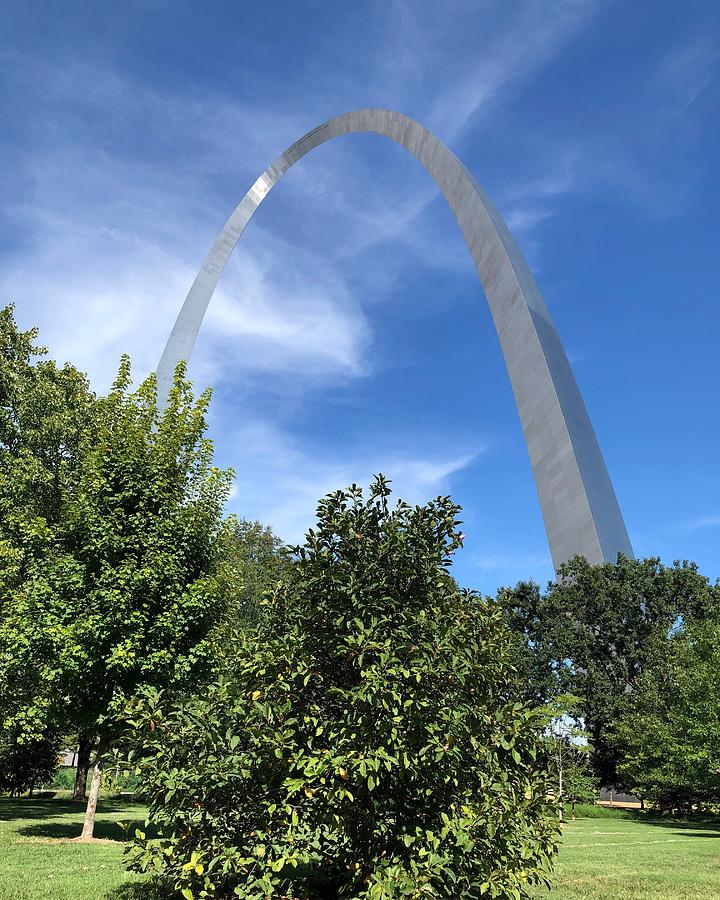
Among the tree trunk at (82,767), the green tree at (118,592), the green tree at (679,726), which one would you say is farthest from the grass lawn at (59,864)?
the green tree at (679,726)

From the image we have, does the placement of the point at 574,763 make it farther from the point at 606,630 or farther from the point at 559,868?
the point at 559,868

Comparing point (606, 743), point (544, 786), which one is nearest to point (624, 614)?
point (606, 743)

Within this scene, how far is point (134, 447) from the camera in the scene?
48.4 ft

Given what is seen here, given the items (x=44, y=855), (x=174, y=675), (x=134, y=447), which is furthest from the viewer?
(x=134, y=447)

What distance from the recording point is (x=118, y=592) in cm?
1321

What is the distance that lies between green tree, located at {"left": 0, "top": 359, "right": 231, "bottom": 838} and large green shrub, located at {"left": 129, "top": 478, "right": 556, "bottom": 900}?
665cm

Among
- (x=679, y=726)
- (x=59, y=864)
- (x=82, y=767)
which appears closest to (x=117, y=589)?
(x=59, y=864)

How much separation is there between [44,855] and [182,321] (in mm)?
35002

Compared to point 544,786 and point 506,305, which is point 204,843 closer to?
point 544,786

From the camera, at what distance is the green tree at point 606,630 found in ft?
125

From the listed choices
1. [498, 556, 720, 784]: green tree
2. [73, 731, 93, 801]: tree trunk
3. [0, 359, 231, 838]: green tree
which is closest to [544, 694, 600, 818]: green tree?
[498, 556, 720, 784]: green tree


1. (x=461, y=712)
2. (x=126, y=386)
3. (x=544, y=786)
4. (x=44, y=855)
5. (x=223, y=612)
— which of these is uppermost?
(x=126, y=386)

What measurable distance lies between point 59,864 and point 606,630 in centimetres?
3634

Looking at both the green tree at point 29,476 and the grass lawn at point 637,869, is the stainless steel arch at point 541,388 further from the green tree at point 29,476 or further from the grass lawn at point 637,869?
the green tree at point 29,476
